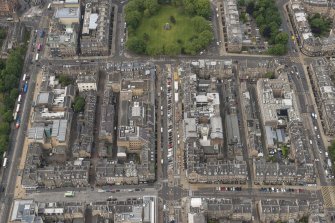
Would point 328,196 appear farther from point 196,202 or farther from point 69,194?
point 69,194

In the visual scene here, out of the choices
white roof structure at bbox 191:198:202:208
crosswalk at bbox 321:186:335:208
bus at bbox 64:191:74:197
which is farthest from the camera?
bus at bbox 64:191:74:197

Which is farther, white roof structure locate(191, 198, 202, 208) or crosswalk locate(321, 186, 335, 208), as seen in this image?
crosswalk locate(321, 186, 335, 208)

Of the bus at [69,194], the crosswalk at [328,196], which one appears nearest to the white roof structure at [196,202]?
the bus at [69,194]

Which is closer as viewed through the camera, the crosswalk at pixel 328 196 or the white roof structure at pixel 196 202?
the white roof structure at pixel 196 202

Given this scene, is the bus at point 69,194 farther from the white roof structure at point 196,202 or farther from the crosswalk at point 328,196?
the crosswalk at point 328,196

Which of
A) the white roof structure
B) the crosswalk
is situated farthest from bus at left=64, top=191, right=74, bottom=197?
the crosswalk

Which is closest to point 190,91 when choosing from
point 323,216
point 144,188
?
point 144,188

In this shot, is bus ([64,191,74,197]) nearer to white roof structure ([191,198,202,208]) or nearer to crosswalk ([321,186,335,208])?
white roof structure ([191,198,202,208])

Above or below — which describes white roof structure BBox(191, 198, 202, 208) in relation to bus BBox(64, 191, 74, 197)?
below
